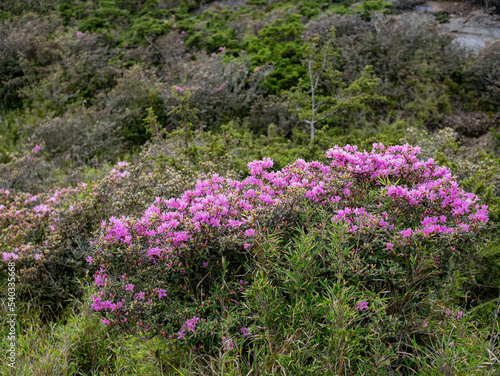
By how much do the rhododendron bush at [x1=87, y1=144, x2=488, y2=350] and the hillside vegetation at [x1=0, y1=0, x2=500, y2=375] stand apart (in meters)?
0.01

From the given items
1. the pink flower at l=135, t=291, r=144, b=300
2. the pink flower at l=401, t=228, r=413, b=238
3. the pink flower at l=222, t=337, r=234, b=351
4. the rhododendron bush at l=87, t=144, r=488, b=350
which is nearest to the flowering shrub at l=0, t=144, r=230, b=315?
the rhododendron bush at l=87, t=144, r=488, b=350

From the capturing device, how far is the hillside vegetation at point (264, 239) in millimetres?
1981

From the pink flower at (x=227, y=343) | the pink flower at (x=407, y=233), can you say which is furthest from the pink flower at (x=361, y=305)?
the pink flower at (x=227, y=343)

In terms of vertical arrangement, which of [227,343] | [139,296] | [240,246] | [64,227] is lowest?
[64,227]

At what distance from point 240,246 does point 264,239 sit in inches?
7.0

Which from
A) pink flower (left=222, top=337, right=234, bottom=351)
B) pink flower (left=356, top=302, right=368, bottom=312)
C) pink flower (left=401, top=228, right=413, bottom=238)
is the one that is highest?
pink flower (left=401, top=228, right=413, bottom=238)

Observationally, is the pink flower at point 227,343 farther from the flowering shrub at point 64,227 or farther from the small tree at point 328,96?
the small tree at point 328,96

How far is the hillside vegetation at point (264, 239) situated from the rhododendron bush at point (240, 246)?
0.01 m

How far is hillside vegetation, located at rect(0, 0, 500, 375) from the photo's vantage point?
198cm

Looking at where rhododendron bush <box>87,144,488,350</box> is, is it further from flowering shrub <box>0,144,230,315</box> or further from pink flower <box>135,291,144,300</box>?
flowering shrub <box>0,144,230,315</box>

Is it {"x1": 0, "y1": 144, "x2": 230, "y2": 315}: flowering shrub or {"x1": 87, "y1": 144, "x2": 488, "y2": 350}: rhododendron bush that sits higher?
{"x1": 87, "y1": 144, "x2": 488, "y2": 350}: rhododendron bush

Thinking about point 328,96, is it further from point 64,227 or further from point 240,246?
point 64,227

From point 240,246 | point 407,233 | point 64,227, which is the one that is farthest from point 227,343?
point 64,227

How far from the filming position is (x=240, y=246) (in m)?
2.20
